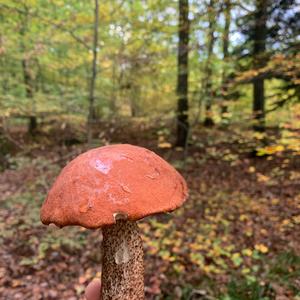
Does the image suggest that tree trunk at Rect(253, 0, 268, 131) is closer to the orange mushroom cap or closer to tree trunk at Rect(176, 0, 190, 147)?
tree trunk at Rect(176, 0, 190, 147)

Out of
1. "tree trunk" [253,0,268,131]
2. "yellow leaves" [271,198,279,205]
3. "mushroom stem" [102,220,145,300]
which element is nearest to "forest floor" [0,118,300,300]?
"yellow leaves" [271,198,279,205]

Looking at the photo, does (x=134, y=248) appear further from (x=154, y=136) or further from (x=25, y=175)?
(x=154, y=136)

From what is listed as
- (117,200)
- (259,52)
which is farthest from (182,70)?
(117,200)

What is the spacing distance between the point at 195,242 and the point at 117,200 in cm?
393

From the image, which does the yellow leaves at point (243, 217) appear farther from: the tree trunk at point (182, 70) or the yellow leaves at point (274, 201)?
the tree trunk at point (182, 70)

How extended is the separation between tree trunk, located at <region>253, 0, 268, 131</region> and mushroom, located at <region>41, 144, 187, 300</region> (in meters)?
4.01

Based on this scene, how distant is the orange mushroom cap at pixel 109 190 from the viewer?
46.2 inches

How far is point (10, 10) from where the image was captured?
470cm

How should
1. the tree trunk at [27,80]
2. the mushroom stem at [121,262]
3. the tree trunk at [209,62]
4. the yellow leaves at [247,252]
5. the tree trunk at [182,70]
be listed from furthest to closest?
the tree trunk at [27,80]
the tree trunk at [182,70]
the tree trunk at [209,62]
the yellow leaves at [247,252]
the mushroom stem at [121,262]

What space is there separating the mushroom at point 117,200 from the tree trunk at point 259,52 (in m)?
4.01

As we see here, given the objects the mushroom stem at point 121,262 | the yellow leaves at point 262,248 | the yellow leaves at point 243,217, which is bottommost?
the yellow leaves at point 262,248

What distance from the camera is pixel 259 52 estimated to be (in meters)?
6.09

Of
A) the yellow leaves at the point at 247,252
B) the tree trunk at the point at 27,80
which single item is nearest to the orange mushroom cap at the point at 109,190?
the yellow leaves at the point at 247,252

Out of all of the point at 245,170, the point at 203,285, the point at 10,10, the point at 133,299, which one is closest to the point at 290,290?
the point at 203,285
